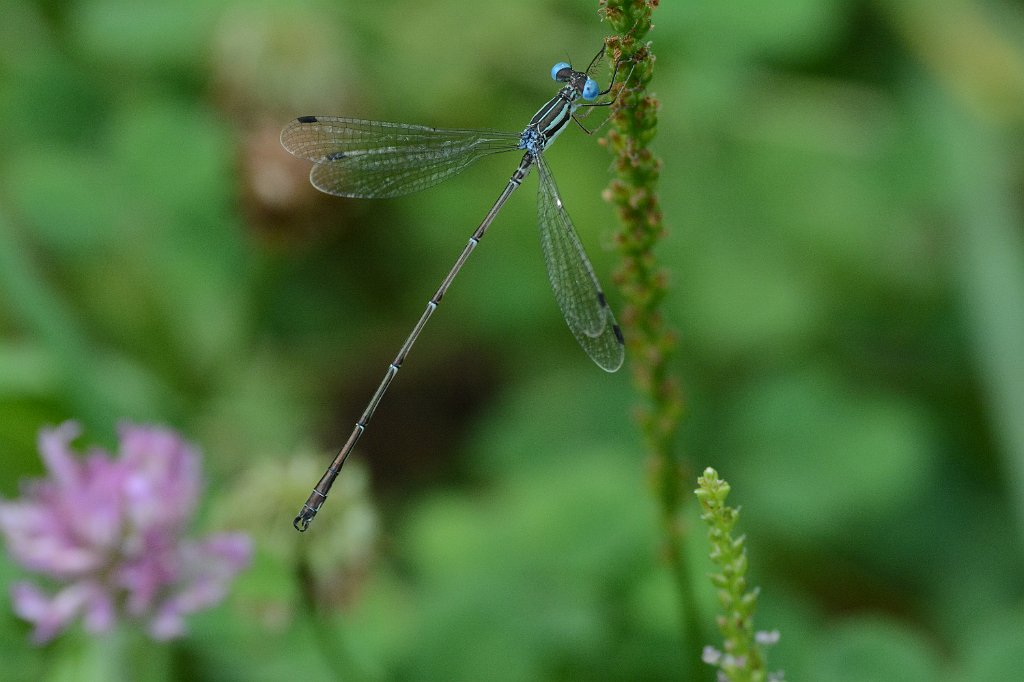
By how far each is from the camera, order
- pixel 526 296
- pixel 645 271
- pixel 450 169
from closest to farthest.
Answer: pixel 645 271 → pixel 450 169 → pixel 526 296

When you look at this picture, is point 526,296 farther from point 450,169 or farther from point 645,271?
point 645,271

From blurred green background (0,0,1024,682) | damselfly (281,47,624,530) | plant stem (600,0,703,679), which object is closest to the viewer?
plant stem (600,0,703,679)

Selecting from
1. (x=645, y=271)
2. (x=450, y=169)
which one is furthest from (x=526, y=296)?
(x=645, y=271)

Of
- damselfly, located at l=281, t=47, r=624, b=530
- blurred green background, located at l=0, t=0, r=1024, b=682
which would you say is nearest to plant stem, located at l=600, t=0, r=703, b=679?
damselfly, located at l=281, t=47, r=624, b=530

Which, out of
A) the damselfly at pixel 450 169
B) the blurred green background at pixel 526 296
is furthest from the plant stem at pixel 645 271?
the blurred green background at pixel 526 296

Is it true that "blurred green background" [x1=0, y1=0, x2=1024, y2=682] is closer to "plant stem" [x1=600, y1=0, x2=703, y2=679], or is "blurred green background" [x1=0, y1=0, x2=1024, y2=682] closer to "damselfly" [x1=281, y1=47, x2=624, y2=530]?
"damselfly" [x1=281, y1=47, x2=624, y2=530]

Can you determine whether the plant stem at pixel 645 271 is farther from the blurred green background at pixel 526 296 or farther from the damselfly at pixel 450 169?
the blurred green background at pixel 526 296
